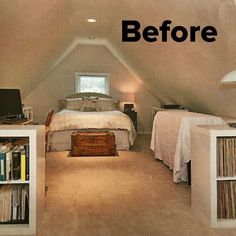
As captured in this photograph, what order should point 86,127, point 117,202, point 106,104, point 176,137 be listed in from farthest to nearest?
point 106,104 → point 86,127 → point 176,137 → point 117,202

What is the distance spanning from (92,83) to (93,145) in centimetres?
331

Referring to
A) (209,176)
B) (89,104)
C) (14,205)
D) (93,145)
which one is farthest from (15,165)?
(89,104)

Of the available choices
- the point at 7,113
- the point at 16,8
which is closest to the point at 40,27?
the point at 16,8

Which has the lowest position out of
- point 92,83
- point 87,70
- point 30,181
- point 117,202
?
point 117,202

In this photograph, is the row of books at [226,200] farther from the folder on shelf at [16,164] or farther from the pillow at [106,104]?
the pillow at [106,104]

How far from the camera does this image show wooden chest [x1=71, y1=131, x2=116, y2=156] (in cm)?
479

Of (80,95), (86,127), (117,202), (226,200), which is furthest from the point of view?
(80,95)

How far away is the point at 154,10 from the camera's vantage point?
2.96 metres

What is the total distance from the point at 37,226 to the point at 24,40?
2.33 m

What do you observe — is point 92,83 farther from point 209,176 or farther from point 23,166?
point 209,176

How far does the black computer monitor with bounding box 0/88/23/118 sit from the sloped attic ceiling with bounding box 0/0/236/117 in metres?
0.58

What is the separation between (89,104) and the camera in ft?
23.0

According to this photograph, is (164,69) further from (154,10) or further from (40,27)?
(40,27)

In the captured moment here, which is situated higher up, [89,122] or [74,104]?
[74,104]
